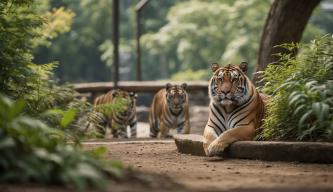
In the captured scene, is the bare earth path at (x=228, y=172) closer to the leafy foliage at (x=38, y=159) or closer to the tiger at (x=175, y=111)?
the leafy foliage at (x=38, y=159)

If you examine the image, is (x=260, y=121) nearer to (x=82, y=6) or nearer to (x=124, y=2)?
(x=82, y=6)

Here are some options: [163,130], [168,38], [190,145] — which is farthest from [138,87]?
[168,38]

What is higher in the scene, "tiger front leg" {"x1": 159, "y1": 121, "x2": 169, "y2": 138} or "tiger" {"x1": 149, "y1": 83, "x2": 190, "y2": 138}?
"tiger" {"x1": 149, "y1": 83, "x2": 190, "y2": 138}

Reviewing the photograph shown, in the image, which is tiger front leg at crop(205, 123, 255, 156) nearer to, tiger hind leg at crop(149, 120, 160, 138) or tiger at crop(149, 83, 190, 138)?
tiger at crop(149, 83, 190, 138)

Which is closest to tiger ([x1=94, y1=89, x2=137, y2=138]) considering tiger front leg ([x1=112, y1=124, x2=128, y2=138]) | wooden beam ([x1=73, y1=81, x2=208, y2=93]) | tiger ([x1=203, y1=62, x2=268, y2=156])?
tiger front leg ([x1=112, y1=124, x2=128, y2=138])

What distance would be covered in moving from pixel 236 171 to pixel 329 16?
38.3 m

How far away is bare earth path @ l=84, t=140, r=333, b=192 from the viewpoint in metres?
5.52

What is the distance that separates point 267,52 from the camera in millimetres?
12102

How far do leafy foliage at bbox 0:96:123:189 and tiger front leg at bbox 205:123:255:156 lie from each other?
8.42 ft

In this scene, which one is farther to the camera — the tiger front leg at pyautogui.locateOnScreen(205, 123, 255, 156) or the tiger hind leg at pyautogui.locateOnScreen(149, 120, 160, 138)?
the tiger hind leg at pyautogui.locateOnScreen(149, 120, 160, 138)

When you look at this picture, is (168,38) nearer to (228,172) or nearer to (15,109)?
(228,172)

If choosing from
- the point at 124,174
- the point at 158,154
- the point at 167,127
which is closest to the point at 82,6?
the point at 167,127

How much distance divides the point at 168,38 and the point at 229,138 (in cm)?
3089

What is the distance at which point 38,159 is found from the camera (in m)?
5.14
